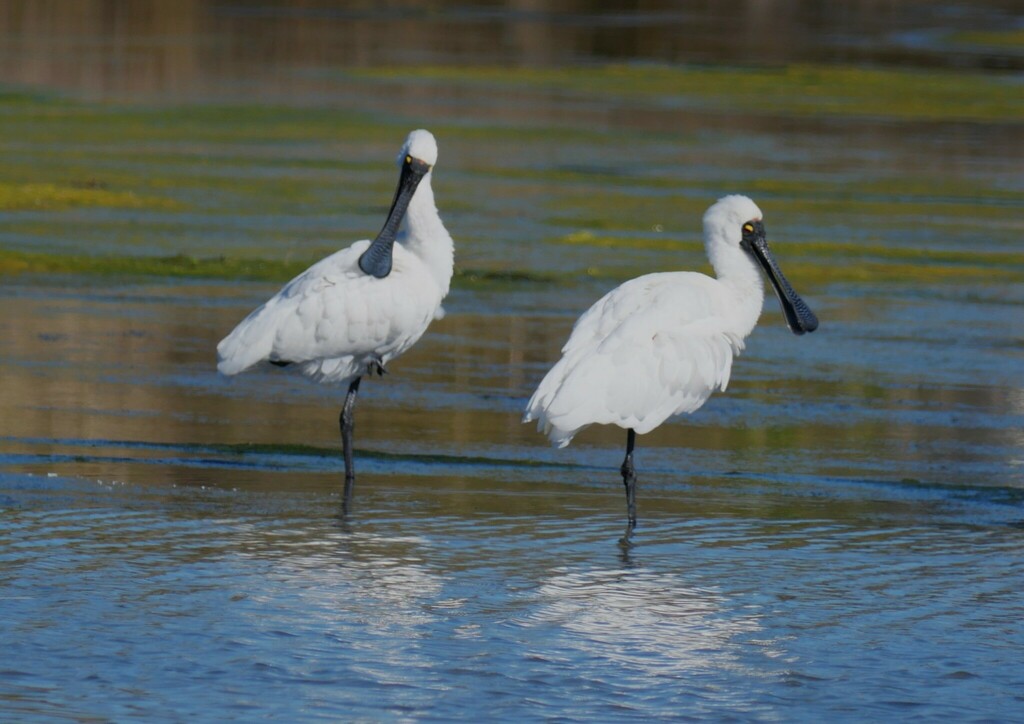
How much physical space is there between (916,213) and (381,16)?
28874 millimetres

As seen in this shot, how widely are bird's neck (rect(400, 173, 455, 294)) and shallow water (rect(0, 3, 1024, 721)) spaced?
81 cm

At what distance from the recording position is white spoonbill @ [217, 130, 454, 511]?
10266 mm

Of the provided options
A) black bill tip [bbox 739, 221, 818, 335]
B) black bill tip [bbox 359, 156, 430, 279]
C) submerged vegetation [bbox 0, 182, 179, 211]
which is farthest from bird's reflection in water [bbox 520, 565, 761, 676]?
submerged vegetation [bbox 0, 182, 179, 211]

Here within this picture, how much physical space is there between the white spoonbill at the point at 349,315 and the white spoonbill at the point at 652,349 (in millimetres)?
1285

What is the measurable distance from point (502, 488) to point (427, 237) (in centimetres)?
190

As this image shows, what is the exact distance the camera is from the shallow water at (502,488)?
668 centimetres

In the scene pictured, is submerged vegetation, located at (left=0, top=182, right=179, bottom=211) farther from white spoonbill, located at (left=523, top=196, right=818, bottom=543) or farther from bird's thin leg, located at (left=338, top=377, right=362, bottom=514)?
white spoonbill, located at (left=523, top=196, right=818, bottom=543)

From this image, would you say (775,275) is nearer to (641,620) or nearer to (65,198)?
(641,620)

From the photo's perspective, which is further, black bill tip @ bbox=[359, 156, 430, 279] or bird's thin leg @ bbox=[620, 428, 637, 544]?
black bill tip @ bbox=[359, 156, 430, 279]

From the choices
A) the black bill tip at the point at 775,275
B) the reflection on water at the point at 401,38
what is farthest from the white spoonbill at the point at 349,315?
the reflection on water at the point at 401,38

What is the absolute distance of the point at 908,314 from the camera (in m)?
14.8

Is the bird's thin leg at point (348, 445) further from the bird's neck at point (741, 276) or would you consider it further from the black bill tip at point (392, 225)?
the bird's neck at point (741, 276)

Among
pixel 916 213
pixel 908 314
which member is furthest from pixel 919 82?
pixel 908 314

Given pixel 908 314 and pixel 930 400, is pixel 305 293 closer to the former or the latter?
pixel 930 400
